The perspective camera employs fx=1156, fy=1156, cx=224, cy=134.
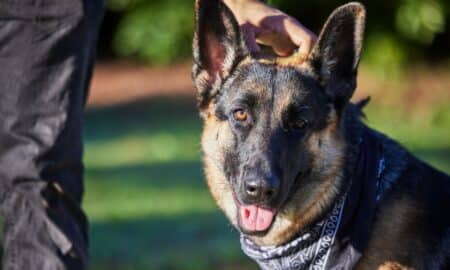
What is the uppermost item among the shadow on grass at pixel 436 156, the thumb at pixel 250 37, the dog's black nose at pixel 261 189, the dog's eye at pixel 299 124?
the thumb at pixel 250 37

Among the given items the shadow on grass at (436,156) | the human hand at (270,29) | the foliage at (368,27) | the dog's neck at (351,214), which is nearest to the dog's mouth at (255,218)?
the dog's neck at (351,214)

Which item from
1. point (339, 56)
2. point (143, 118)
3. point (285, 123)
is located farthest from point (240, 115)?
point (143, 118)

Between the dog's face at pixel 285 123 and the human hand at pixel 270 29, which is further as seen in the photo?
the human hand at pixel 270 29

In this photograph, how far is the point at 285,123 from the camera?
4348 mm

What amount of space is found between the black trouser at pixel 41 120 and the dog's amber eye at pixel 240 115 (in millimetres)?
726

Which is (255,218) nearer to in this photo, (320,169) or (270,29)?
(320,169)

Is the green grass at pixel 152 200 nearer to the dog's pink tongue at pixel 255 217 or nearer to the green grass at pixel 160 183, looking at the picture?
the green grass at pixel 160 183

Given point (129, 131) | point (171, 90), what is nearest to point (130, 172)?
point (129, 131)

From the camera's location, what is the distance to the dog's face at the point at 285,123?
4.30m

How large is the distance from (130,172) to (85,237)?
5448mm

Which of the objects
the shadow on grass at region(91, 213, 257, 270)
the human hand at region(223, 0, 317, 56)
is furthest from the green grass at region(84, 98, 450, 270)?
the human hand at region(223, 0, 317, 56)

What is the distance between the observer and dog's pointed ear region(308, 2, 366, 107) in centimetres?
433

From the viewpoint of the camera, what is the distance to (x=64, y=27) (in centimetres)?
466

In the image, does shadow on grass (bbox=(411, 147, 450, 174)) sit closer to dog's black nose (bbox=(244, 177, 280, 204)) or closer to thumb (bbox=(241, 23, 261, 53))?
thumb (bbox=(241, 23, 261, 53))
